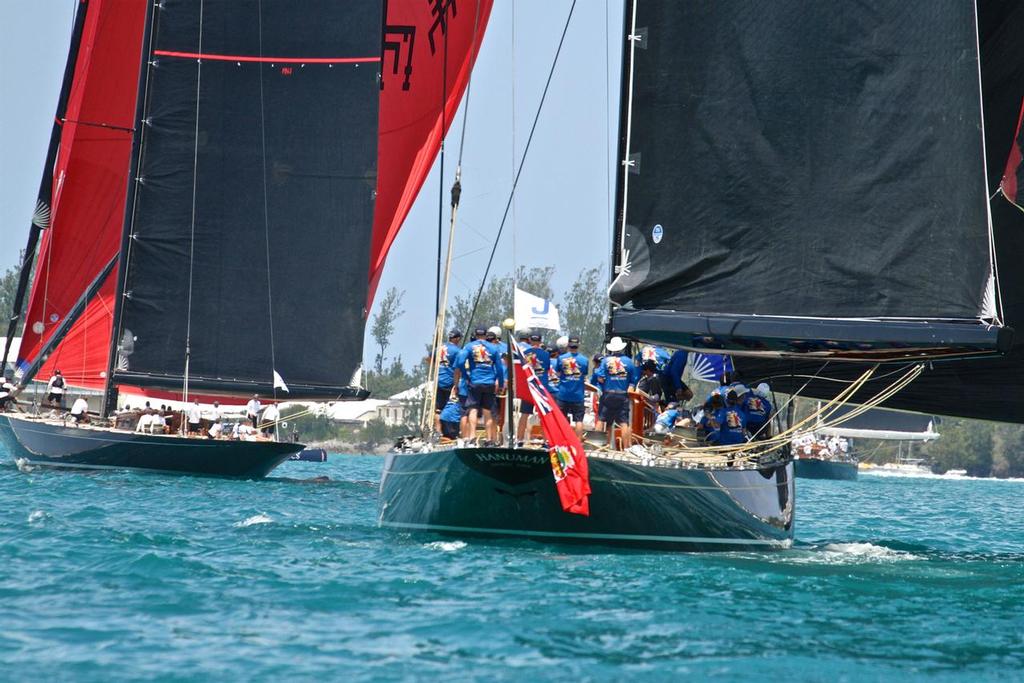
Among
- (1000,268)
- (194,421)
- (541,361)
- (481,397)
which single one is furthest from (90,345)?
(1000,268)

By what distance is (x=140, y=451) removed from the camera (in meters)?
28.0

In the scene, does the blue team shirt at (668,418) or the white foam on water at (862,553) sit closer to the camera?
the white foam on water at (862,553)

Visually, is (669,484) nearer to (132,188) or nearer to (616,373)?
(616,373)

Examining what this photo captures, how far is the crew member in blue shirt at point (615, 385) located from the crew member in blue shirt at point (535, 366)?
676 mm

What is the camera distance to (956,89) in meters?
15.0

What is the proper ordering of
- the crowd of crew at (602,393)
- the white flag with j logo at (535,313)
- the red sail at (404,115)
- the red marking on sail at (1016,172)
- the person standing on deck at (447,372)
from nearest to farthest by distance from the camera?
the red marking on sail at (1016,172), the white flag with j logo at (535,313), the crowd of crew at (602,393), the person standing on deck at (447,372), the red sail at (404,115)

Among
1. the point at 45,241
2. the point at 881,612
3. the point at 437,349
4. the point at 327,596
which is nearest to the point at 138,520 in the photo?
the point at 437,349

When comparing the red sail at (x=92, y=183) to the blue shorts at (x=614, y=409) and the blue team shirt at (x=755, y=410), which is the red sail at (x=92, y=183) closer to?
the blue shorts at (x=614, y=409)

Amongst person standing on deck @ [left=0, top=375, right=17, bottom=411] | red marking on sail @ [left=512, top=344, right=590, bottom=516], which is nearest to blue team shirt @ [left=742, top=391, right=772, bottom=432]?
red marking on sail @ [left=512, top=344, right=590, bottom=516]

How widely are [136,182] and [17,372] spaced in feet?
22.2

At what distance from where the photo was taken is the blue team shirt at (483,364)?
17219 mm

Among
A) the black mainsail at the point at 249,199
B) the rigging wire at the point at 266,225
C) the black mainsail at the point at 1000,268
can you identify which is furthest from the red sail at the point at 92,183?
the black mainsail at the point at 1000,268

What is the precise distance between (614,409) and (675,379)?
124 cm

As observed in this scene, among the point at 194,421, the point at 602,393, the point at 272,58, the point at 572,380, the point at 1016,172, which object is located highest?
the point at 272,58
